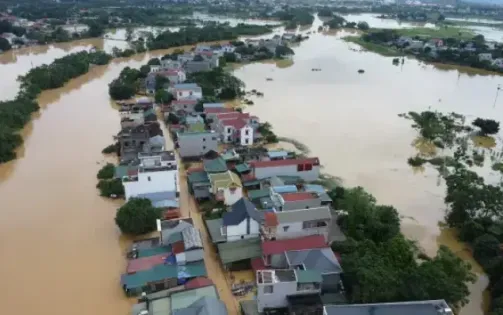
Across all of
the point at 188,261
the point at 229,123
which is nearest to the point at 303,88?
the point at 229,123

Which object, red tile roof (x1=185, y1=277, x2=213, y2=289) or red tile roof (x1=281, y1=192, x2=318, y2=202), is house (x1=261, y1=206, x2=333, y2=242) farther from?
red tile roof (x1=185, y1=277, x2=213, y2=289)

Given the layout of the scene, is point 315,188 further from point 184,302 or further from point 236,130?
point 184,302

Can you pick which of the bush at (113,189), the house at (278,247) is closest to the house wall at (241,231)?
the house at (278,247)

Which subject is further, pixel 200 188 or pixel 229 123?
pixel 229 123

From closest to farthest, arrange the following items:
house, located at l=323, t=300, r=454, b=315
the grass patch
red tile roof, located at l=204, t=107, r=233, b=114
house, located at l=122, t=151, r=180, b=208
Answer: house, located at l=323, t=300, r=454, b=315
house, located at l=122, t=151, r=180, b=208
red tile roof, located at l=204, t=107, r=233, b=114
the grass patch

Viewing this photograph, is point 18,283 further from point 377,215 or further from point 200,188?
point 377,215

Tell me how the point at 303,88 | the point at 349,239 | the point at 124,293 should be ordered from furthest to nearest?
the point at 303,88, the point at 349,239, the point at 124,293

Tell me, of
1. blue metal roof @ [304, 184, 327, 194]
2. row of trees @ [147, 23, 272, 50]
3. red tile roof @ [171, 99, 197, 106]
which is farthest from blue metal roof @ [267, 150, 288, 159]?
row of trees @ [147, 23, 272, 50]

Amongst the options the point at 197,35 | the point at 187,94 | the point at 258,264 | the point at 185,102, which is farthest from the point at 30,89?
→ the point at 197,35
